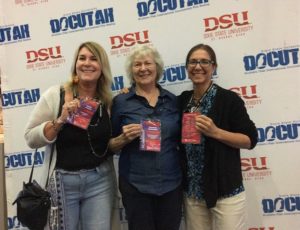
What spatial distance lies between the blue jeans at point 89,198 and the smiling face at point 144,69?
1.63 feet

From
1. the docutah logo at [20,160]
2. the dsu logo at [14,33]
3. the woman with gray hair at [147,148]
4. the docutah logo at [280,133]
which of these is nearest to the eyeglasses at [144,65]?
→ the woman with gray hair at [147,148]

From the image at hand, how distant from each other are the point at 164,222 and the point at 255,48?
126cm

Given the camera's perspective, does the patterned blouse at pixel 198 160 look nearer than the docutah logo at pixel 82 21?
Yes

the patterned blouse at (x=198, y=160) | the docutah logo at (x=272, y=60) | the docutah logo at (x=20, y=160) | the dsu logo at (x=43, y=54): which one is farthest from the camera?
the docutah logo at (x=20, y=160)

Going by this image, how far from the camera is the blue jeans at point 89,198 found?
1623 mm

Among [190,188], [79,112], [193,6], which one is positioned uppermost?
[193,6]

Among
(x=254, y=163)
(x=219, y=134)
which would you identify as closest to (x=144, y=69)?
(x=219, y=134)

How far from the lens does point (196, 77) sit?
66.3 inches

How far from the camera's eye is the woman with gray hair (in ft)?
5.36

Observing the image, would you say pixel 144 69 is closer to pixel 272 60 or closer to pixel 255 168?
pixel 272 60

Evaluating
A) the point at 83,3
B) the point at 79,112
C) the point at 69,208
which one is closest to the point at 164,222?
the point at 69,208

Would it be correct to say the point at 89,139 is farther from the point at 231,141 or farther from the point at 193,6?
the point at 193,6

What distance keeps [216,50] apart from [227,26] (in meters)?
0.17

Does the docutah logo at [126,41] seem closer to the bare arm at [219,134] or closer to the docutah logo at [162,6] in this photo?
the docutah logo at [162,6]
